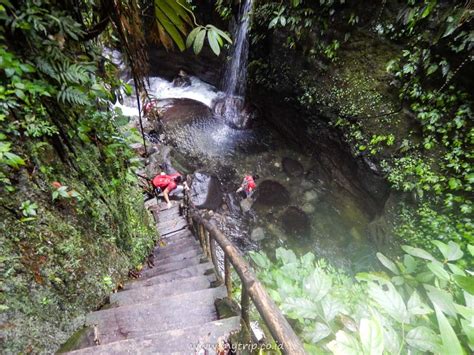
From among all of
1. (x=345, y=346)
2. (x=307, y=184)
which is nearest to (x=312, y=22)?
(x=307, y=184)

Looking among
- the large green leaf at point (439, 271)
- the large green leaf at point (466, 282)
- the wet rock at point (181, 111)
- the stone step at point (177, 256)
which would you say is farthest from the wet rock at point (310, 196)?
the large green leaf at point (466, 282)

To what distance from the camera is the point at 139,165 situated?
13.3 ft

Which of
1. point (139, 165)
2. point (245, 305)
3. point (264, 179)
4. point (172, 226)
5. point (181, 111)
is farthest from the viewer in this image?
point (181, 111)

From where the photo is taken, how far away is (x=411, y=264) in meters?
2.12

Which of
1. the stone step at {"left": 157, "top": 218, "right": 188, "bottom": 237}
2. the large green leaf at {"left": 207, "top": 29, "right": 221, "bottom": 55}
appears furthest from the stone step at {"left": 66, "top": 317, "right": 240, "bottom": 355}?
the stone step at {"left": 157, "top": 218, "right": 188, "bottom": 237}

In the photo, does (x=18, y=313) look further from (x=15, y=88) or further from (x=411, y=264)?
(x=411, y=264)

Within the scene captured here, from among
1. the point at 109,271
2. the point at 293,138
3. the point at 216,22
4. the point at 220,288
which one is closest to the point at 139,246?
the point at 109,271

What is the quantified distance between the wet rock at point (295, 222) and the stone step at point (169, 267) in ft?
14.7

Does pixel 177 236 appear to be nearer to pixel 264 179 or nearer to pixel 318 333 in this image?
pixel 264 179

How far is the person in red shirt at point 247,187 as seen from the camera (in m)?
8.57

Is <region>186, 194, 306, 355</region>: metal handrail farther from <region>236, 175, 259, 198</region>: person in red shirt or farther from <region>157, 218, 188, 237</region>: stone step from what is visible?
<region>236, 175, 259, 198</region>: person in red shirt

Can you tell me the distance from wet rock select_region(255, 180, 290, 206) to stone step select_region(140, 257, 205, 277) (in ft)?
15.9

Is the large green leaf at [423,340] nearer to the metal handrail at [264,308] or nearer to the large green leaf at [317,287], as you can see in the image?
the large green leaf at [317,287]

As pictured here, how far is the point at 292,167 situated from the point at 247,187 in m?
2.13
